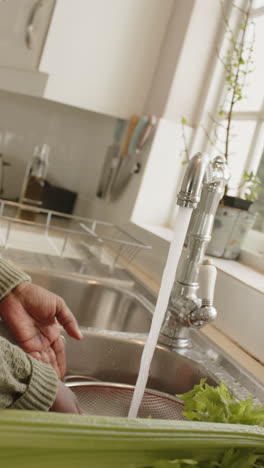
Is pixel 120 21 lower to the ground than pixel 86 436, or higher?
higher

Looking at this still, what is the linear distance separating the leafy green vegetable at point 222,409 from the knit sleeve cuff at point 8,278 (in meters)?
0.50

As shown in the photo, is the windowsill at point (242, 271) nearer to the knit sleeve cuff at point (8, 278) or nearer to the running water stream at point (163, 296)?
the running water stream at point (163, 296)

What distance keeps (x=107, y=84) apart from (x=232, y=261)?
86 cm

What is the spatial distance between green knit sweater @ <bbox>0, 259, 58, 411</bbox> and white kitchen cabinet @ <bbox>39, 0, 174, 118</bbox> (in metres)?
1.52

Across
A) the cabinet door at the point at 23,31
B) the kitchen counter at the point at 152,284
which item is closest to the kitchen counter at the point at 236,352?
the kitchen counter at the point at 152,284

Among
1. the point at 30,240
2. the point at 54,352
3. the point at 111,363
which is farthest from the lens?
the point at 30,240

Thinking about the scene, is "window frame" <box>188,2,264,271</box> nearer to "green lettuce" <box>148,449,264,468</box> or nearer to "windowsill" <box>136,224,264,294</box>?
"windowsill" <box>136,224,264,294</box>

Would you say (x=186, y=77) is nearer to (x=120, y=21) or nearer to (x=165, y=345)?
(x=120, y=21)

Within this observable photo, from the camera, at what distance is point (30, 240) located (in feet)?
5.92

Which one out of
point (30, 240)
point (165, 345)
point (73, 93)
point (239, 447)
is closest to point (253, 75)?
point (73, 93)

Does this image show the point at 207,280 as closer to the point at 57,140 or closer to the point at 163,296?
the point at 163,296

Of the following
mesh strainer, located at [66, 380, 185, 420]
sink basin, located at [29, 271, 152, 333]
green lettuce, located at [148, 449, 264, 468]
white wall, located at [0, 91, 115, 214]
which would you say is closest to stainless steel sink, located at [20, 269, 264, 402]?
mesh strainer, located at [66, 380, 185, 420]

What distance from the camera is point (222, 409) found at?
0.51m

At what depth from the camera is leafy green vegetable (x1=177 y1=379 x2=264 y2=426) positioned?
0.50 meters
